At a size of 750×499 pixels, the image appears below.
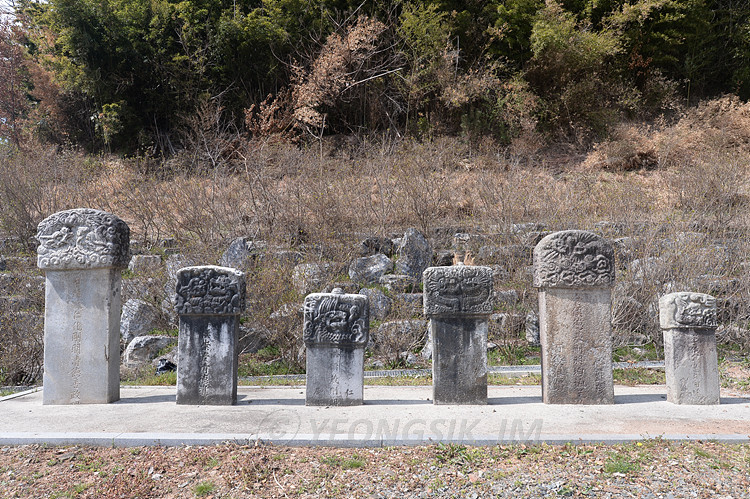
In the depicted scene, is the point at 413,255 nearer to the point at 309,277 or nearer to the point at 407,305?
the point at 407,305

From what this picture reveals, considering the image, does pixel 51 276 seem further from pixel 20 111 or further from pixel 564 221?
pixel 20 111

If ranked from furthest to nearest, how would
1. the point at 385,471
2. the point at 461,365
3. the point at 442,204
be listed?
the point at 442,204 < the point at 461,365 < the point at 385,471

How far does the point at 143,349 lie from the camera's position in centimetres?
916

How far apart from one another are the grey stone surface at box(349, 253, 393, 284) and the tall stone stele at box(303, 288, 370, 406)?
4.77 meters

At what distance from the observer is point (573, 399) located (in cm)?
561

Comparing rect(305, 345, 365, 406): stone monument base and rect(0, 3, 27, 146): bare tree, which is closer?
rect(305, 345, 365, 406): stone monument base

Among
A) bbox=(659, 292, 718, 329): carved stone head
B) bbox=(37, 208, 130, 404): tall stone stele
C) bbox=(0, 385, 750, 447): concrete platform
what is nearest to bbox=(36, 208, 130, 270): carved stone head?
bbox=(37, 208, 130, 404): tall stone stele

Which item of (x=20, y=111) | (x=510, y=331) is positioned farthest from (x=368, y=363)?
(x=20, y=111)

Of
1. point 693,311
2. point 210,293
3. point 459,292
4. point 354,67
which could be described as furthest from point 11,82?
point 693,311

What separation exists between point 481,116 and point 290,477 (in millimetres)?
15411

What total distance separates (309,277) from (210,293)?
14.0 feet

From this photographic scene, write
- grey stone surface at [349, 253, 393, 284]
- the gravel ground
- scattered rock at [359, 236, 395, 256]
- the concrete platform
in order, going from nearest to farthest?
the gravel ground → the concrete platform → grey stone surface at [349, 253, 393, 284] → scattered rock at [359, 236, 395, 256]

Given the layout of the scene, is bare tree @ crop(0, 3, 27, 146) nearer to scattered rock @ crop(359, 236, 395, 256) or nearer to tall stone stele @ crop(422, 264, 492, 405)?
scattered rock @ crop(359, 236, 395, 256)

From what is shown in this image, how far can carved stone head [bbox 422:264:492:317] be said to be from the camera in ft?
18.3
